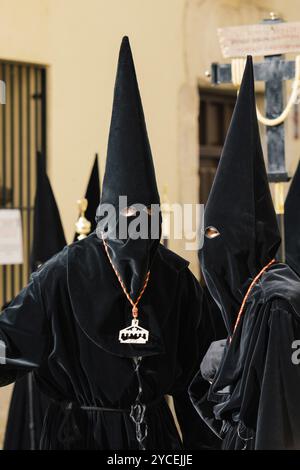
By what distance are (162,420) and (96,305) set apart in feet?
1.70

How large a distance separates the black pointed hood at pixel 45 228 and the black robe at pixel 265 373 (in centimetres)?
196

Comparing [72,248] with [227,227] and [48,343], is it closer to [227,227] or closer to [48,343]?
[48,343]

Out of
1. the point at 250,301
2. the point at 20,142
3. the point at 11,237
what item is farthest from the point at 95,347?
the point at 20,142

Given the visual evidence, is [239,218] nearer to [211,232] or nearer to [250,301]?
[211,232]

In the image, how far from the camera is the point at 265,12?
26.6 ft

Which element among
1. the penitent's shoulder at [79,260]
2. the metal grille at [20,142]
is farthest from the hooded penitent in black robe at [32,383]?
the metal grille at [20,142]

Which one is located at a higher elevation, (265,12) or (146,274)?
(265,12)

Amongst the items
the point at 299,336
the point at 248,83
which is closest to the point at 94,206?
the point at 248,83

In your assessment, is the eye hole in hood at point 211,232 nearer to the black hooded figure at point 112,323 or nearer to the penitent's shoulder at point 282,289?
the penitent's shoulder at point 282,289

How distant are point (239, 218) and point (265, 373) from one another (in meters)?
0.53

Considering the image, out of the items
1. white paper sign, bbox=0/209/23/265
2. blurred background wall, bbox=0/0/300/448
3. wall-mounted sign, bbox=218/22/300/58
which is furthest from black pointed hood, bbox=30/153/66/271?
blurred background wall, bbox=0/0/300/448

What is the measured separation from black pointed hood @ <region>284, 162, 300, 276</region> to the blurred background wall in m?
3.57

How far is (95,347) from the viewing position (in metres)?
3.32

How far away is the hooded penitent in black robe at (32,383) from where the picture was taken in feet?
15.0
